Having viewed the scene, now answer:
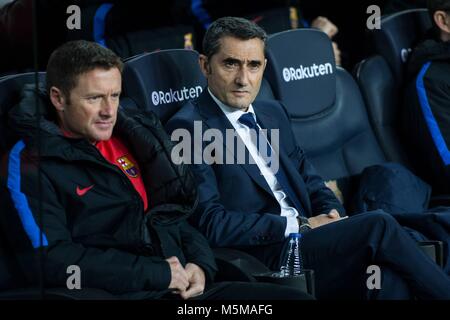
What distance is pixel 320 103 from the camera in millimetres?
4348

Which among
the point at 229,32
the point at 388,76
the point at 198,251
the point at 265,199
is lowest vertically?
the point at 198,251

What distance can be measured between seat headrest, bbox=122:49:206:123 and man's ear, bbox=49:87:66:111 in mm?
653

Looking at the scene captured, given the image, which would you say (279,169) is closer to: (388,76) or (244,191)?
(244,191)

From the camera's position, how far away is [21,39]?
9.36 feet

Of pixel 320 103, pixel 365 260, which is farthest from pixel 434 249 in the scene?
pixel 320 103

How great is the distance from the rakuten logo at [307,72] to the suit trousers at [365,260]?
3.20ft

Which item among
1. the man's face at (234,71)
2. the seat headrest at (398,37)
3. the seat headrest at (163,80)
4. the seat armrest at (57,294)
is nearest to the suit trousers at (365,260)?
the man's face at (234,71)

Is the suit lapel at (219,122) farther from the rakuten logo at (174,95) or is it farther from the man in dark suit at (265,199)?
the rakuten logo at (174,95)

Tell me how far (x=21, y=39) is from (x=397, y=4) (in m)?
3.03

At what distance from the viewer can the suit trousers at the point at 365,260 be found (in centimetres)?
328

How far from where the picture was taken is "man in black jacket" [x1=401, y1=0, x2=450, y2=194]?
4383 millimetres

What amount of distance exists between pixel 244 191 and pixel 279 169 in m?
0.22

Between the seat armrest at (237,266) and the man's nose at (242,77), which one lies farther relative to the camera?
the man's nose at (242,77)

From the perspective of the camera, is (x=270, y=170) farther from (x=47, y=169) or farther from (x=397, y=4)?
(x=397, y=4)
